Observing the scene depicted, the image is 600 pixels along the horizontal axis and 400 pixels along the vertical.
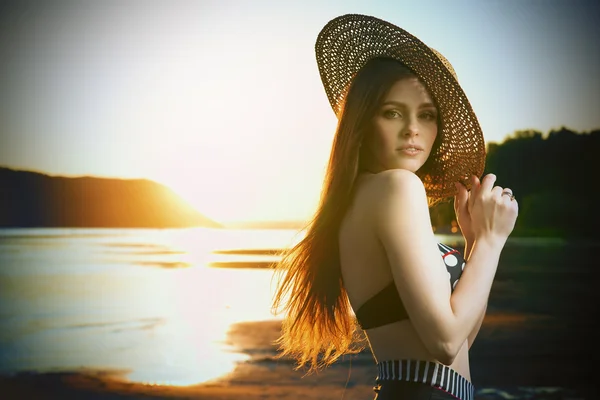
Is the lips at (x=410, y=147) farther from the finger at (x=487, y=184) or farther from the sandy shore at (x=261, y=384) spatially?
the sandy shore at (x=261, y=384)

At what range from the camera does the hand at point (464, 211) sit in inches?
57.9

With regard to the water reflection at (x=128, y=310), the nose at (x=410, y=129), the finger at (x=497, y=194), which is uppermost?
the nose at (x=410, y=129)

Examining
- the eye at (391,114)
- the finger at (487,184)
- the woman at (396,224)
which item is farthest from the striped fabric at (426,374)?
the eye at (391,114)

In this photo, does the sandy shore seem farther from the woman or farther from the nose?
the nose

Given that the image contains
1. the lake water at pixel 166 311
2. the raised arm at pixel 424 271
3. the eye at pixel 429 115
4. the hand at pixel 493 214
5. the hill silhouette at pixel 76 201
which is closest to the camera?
the raised arm at pixel 424 271

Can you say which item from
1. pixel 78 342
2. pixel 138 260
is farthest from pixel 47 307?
pixel 138 260

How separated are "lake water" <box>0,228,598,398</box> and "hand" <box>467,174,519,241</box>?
251 inches

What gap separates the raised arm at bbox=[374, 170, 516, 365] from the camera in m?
1.16

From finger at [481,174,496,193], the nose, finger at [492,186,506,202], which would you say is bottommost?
finger at [492,186,506,202]

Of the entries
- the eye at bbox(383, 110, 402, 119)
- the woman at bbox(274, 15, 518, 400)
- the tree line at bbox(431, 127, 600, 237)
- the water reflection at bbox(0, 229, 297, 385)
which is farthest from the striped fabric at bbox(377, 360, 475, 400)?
the tree line at bbox(431, 127, 600, 237)

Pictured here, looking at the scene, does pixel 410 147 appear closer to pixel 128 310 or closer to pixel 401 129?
pixel 401 129

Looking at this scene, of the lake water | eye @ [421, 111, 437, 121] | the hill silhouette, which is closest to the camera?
eye @ [421, 111, 437, 121]

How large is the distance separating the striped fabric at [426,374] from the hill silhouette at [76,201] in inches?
714

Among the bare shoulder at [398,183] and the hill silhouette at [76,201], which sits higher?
the bare shoulder at [398,183]
